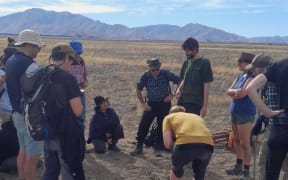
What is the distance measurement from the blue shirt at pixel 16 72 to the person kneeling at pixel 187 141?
165 cm

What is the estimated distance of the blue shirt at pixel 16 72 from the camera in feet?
16.1

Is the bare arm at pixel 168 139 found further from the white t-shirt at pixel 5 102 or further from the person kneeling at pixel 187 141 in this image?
the white t-shirt at pixel 5 102

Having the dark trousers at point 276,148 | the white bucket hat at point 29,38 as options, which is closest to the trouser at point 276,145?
the dark trousers at point 276,148

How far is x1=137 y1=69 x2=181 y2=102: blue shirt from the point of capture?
24.3 ft

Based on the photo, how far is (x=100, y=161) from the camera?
719 centimetres

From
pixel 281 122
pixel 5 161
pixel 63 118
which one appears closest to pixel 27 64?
pixel 63 118

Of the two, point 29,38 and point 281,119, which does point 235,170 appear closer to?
point 281,119

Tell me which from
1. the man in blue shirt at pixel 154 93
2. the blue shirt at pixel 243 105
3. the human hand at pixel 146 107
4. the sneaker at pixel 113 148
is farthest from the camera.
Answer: the sneaker at pixel 113 148

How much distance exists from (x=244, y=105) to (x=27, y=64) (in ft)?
9.28

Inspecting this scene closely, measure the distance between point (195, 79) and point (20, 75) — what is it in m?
2.57

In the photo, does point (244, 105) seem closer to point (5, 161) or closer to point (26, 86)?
point (26, 86)

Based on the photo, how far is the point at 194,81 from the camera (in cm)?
649

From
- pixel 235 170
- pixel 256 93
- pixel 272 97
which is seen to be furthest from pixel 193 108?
pixel 256 93

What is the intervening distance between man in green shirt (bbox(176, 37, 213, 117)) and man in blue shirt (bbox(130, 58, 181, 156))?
64 centimetres
